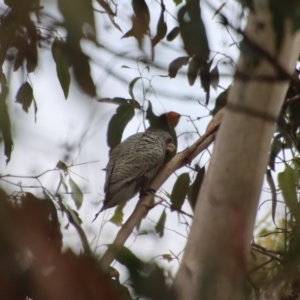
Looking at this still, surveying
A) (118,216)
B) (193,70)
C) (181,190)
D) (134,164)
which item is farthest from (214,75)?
(134,164)

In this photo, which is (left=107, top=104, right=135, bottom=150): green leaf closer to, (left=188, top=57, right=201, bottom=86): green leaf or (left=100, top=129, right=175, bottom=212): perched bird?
(left=100, top=129, right=175, bottom=212): perched bird

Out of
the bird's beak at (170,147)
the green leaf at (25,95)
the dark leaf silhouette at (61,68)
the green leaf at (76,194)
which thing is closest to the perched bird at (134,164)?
the bird's beak at (170,147)

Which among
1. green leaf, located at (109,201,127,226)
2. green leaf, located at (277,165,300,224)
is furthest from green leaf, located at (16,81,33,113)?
green leaf, located at (277,165,300,224)

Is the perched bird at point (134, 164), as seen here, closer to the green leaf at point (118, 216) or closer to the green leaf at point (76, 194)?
the green leaf at point (118, 216)

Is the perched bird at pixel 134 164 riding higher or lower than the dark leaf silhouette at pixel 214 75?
higher

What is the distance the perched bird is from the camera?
2973 millimetres

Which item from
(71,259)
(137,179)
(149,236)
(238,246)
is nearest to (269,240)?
(137,179)

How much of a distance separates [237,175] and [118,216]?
56.3 inches

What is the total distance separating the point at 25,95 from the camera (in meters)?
2.19

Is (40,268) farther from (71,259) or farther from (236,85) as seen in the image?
(236,85)

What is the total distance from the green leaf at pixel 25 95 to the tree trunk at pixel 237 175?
2.85 feet

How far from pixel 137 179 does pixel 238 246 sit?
5.91ft

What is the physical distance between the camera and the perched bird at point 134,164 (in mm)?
2973

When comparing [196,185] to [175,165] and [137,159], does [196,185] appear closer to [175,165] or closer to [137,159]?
[175,165]
